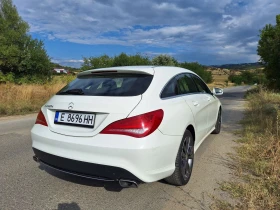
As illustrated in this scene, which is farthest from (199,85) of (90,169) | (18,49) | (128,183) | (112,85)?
(18,49)

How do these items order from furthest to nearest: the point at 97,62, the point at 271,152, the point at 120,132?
the point at 97,62 → the point at 271,152 → the point at 120,132

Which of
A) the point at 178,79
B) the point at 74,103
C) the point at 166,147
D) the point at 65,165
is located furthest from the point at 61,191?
the point at 178,79

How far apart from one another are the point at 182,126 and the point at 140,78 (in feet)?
2.72

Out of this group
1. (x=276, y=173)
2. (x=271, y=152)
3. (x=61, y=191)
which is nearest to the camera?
(x=61, y=191)

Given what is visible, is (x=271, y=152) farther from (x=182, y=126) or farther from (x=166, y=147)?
(x=166, y=147)

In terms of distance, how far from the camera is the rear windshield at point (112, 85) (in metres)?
3.18

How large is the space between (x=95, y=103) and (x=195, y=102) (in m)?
1.81

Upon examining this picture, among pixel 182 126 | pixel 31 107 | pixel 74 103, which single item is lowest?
pixel 31 107

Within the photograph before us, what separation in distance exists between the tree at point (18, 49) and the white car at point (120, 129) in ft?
79.1

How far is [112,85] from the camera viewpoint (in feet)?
11.0

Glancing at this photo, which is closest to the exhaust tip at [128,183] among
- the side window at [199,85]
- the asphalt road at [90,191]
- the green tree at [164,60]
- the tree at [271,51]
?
the asphalt road at [90,191]

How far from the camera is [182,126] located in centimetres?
339

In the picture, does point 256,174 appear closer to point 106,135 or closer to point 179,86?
point 179,86

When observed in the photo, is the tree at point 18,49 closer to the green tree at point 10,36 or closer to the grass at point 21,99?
the green tree at point 10,36
